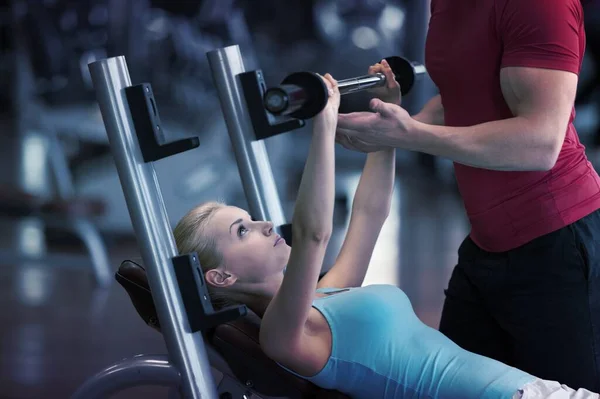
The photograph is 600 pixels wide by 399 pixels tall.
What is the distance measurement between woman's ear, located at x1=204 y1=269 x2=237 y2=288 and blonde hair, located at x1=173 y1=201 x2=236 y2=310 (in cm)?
1

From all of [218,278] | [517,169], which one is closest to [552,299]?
[517,169]

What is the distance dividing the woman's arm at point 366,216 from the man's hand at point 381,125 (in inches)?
13.5

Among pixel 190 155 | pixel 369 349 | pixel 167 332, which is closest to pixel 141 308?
pixel 167 332

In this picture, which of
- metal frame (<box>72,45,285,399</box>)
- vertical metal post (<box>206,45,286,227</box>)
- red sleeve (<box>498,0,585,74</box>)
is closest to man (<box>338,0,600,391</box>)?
red sleeve (<box>498,0,585,74</box>)

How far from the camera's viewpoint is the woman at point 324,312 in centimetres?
139

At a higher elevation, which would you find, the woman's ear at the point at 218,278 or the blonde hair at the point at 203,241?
the blonde hair at the point at 203,241

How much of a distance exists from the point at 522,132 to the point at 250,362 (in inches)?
24.5

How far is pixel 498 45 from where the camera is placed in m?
1.57

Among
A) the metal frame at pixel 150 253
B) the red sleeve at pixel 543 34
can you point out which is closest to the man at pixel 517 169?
the red sleeve at pixel 543 34

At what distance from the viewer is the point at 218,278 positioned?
1664mm

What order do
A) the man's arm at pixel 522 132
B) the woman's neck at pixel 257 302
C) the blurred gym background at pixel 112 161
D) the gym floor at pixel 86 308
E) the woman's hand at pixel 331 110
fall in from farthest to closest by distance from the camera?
the blurred gym background at pixel 112 161
the gym floor at pixel 86 308
the woman's neck at pixel 257 302
the man's arm at pixel 522 132
the woman's hand at pixel 331 110

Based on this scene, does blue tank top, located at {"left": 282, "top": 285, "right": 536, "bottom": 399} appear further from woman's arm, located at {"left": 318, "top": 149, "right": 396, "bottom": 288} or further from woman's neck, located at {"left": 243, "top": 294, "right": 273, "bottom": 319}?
woman's arm, located at {"left": 318, "top": 149, "right": 396, "bottom": 288}

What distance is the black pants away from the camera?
1599 millimetres

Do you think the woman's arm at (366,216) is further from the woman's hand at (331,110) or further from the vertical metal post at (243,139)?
the woman's hand at (331,110)
